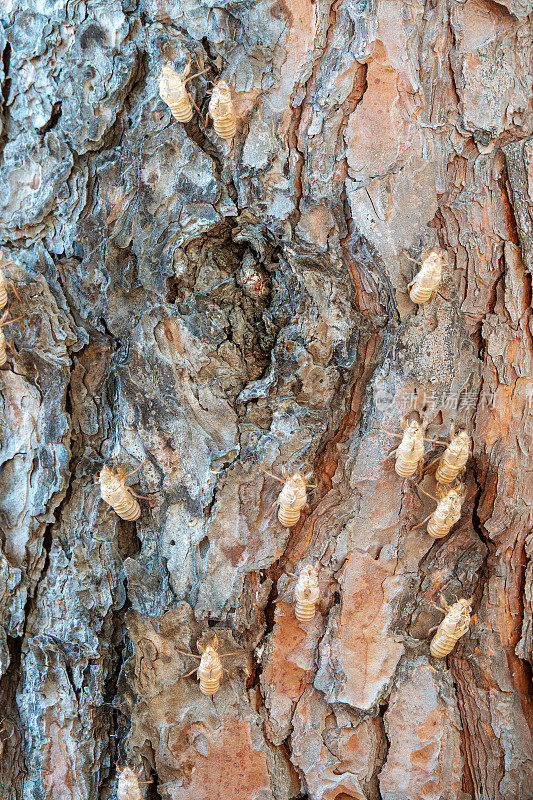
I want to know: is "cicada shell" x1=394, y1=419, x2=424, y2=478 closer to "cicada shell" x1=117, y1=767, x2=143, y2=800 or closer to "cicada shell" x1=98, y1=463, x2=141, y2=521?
"cicada shell" x1=98, y1=463, x2=141, y2=521

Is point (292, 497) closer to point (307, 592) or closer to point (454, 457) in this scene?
point (307, 592)

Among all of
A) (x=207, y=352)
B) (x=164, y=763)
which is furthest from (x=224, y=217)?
(x=164, y=763)

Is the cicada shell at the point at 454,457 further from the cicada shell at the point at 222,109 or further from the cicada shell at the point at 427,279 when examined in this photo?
the cicada shell at the point at 222,109

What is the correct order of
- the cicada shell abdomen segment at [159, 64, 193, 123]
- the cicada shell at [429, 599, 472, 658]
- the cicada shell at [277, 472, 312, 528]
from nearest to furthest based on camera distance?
1. the cicada shell abdomen segment at [159, 64, 193, 123]
2. the cicada shell at [277, 472, 312, 528]
3. the cicada shell at [429, 599, 472, 658]

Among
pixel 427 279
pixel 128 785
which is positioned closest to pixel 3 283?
pixel 427 279

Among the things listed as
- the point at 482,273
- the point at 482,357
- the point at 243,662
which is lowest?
the point at 243,662

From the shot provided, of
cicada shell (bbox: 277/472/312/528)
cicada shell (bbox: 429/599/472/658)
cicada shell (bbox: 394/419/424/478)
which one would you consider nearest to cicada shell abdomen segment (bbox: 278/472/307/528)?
cicada shell (bbox: 277/472/312/528)

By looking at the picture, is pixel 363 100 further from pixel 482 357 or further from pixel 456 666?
pixel 456 666
